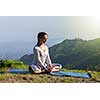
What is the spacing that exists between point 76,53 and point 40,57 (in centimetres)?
32

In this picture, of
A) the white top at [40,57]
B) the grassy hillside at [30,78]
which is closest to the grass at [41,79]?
the grassy hillside at [30,78]

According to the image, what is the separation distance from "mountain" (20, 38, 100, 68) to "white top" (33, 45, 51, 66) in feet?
0.15

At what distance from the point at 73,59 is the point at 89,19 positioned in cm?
38

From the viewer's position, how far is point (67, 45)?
4.98 meters

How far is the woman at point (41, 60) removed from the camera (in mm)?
4969

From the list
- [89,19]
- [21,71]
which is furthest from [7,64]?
[89,19]

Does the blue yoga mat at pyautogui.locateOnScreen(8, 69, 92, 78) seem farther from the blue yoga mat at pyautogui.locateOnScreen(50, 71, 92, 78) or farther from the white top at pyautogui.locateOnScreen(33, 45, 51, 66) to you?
the white top at pyautogui.locateOnScreen(33, 45, 51, 66)

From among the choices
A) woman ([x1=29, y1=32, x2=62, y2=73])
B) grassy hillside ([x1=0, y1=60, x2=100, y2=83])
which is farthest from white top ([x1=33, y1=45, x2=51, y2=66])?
grassy hillside ([x1=0, y1=60, x2=100, y2=83])

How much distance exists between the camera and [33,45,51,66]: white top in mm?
4973

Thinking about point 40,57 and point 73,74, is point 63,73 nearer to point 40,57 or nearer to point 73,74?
point 73,74
